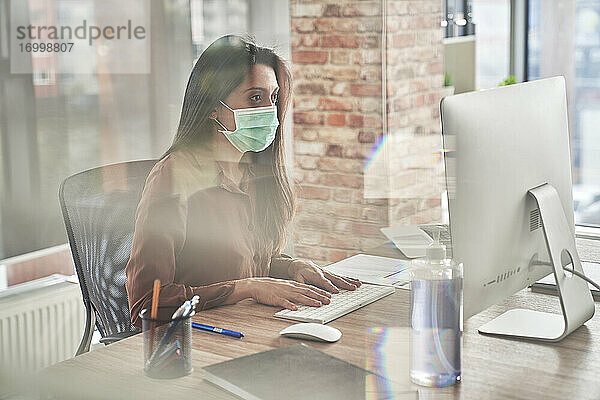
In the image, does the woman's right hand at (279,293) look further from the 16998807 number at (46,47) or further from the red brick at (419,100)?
the red brick at (419,100)

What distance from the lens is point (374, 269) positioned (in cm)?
152

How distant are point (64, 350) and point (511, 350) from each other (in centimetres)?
69

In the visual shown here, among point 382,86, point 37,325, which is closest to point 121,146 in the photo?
point 37,325

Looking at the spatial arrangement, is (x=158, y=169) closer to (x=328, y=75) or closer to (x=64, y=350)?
(x=64, y=350)

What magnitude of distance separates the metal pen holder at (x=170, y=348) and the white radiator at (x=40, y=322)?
0.24 meters

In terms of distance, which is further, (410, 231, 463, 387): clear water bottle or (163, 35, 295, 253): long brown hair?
(163, 35, 295, 253): long brown hair

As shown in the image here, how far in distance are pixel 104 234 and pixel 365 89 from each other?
128 centimetres

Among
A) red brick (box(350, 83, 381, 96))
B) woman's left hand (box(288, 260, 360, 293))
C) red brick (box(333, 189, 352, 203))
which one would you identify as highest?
red brick (box(350, 83, 381, 96))

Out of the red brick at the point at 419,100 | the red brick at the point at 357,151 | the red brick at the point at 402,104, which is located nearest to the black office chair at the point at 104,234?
the red brick at the point at 357,151

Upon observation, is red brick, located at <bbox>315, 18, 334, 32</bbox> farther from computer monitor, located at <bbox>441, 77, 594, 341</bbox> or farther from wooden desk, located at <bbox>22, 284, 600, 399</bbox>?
wooden desk, located at <bbox>22, 284, 600, 399</bbox>

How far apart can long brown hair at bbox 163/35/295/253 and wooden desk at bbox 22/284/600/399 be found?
0.49 m

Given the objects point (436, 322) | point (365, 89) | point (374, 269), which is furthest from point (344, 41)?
point (436, 322)

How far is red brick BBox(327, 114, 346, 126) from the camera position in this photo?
2.43 meters

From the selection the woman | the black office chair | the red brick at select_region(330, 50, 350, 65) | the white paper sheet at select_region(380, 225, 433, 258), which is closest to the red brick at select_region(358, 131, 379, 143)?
the red brick at select_region(330, 50, 350, 65)
